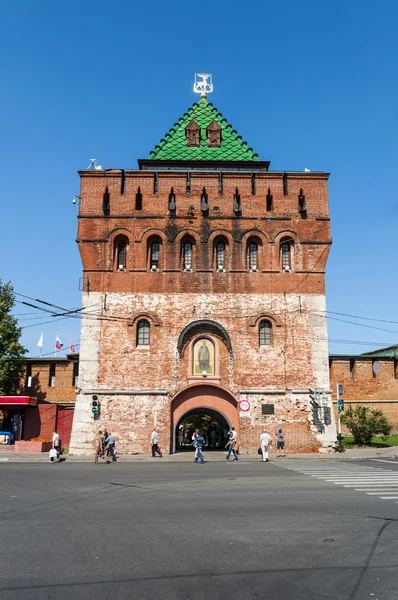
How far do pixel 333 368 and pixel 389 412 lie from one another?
461 centimetres

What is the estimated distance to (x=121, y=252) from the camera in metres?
31.2

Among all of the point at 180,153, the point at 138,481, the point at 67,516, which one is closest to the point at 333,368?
the point at 180,153

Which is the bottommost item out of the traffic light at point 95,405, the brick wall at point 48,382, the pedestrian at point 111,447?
the pedestrian at point 111,447

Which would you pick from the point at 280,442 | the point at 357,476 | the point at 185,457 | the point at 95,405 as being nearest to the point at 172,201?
the point at 95,405

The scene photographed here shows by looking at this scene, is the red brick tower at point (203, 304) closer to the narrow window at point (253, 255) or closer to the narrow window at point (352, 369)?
the narrow window at point (253, 255)

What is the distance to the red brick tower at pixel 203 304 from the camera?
2909cm

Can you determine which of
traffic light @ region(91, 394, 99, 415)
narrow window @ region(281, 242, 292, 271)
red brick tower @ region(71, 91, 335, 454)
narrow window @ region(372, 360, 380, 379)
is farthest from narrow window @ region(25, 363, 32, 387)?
narrow window @ region(372, 360, 380, 379)

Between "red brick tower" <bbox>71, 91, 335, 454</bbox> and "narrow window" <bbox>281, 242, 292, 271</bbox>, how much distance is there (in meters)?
0.06

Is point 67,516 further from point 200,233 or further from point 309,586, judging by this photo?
point 200,233

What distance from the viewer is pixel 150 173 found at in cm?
3164

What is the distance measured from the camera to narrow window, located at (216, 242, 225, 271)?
3103 centimetres

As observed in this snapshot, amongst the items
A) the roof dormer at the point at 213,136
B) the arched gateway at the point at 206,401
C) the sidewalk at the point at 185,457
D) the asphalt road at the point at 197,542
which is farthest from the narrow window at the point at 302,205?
the asphalt road at the point at 197,542

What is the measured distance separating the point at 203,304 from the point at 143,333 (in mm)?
3536

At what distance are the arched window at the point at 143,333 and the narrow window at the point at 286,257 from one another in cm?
810
